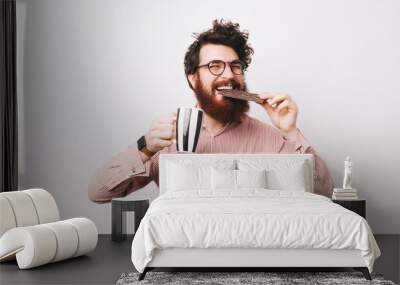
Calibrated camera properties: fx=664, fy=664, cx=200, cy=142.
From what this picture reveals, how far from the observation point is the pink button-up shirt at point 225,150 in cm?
717

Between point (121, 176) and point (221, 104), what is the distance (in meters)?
1.35

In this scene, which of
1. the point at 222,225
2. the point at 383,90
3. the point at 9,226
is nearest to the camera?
the point at 222,225

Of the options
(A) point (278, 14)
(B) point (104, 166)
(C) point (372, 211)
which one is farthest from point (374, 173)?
(B) point (104, 166)

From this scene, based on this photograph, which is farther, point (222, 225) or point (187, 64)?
point (187, 64)

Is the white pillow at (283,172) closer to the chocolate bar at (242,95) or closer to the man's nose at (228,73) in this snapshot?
the chocolate bar at (242,95)

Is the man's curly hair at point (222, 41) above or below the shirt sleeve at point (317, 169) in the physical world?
above

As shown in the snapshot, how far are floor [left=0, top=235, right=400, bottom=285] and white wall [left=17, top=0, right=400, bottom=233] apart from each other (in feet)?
4.23

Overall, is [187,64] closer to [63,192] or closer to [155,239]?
[63,192]

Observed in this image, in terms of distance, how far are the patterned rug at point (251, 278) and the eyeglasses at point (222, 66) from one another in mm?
2784

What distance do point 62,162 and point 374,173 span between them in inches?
134

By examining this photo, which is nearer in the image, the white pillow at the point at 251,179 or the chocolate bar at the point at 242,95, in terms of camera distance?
the white pillow at the point at 251,179

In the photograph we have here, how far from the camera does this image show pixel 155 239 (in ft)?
15.6

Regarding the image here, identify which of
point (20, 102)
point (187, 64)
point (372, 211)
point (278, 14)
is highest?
point (278, 14)

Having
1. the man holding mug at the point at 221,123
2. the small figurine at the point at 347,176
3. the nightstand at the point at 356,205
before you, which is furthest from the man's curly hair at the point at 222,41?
the nightstand at the point at 356,205
